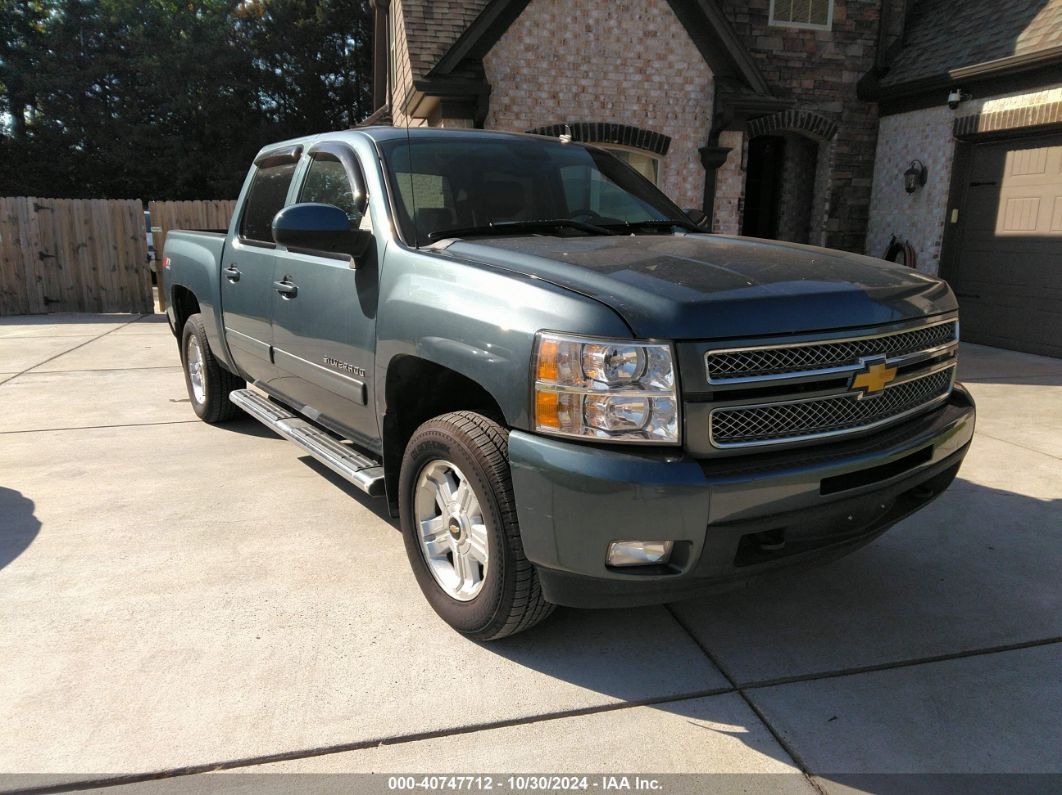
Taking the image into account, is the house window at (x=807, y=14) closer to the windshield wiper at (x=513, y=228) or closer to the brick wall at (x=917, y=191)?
the brick wall at (x=917, y=191)

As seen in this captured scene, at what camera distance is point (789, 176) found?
1359 cm

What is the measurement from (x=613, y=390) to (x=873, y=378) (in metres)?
0.99

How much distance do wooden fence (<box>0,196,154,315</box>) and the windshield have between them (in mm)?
11828

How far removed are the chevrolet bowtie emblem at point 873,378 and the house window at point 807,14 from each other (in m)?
11.7

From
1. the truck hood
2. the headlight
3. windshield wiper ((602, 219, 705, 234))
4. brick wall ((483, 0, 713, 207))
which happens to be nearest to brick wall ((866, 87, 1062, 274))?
brick wall ((483, 0, 713, 207))

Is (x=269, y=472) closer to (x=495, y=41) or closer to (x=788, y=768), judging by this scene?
(x=788, y=768)

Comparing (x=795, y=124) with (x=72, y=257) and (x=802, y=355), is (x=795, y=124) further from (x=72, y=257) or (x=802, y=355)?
(x=72, y=257)

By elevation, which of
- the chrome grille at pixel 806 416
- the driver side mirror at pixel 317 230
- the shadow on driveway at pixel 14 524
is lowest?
the shadow on driveway at pixel 14 524

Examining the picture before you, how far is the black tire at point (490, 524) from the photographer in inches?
102

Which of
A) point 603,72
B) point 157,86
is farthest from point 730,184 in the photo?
point 157,86

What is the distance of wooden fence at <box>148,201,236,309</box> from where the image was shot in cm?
1403

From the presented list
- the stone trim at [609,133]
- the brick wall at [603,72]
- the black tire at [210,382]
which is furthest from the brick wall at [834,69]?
the black tire at [210,382]

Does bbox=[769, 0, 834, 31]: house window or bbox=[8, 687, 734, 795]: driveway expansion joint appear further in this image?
bbox=[769, 0, 834, 31]: house window

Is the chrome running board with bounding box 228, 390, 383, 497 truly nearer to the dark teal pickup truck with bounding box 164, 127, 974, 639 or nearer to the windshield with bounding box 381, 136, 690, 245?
the dark teal pickup truck with bounding box 164, 127, 974, 639
